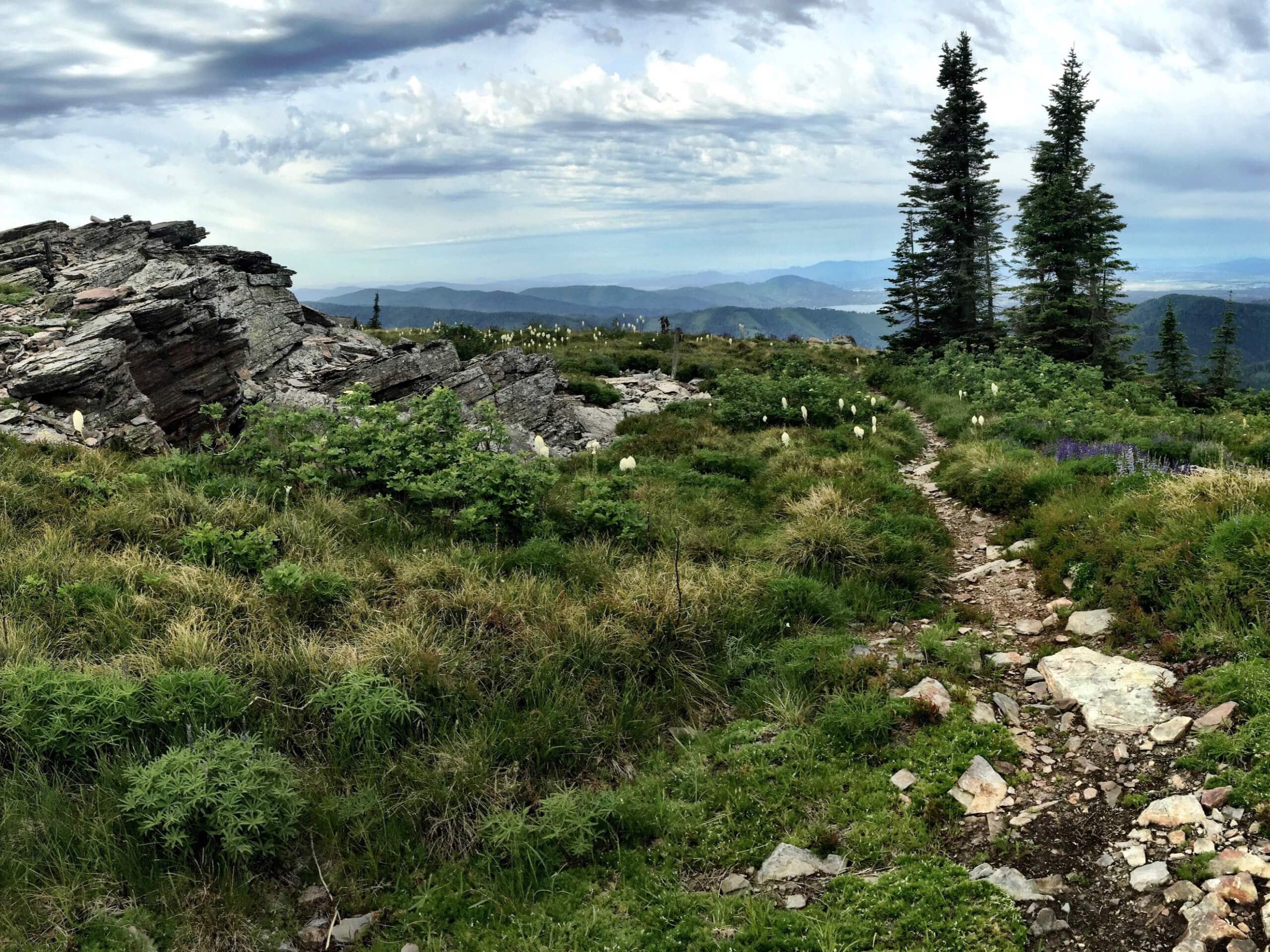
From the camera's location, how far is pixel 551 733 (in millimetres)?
5840

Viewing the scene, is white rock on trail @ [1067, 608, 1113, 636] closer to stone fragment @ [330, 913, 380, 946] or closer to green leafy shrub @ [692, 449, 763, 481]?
stone fragment @ [330, 913, 380, 946]

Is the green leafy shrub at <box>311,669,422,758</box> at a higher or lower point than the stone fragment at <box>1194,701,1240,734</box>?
lower

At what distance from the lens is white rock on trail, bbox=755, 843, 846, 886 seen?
466 cm

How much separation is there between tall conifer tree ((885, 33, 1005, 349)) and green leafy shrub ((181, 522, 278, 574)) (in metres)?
30.4

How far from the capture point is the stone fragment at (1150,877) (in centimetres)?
405

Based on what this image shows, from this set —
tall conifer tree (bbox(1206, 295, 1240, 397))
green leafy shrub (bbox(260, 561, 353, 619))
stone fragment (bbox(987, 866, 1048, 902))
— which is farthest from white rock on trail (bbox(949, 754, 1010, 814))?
tall conifer tree (bbox(1206, 295, 1240, 397))

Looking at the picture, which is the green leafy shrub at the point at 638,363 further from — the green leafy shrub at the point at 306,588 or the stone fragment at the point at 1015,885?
the stone fragment at the point at 1015,885

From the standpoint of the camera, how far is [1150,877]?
4098 mm

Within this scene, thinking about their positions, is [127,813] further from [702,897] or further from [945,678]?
[945,678]

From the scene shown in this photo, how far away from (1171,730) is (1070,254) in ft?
93.6

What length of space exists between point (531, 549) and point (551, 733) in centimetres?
295

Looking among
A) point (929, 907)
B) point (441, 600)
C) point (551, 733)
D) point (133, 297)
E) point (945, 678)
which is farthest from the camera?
point (133, 297)

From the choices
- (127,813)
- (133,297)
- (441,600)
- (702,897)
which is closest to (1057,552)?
(702,897)

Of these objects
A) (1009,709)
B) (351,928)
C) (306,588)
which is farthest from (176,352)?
(1009,709)
